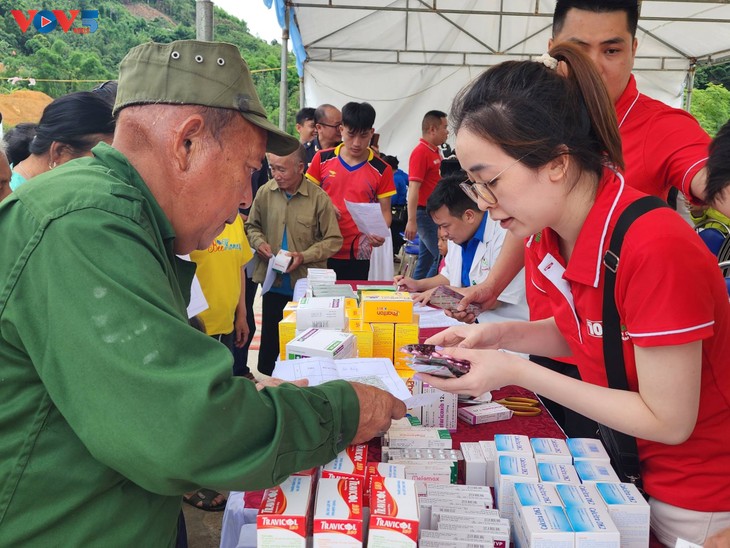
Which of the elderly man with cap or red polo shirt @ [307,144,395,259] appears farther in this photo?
red polo shirt @ [307,144,395,259]

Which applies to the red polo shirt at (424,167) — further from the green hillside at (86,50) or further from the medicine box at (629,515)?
the green hillside at (86,50)

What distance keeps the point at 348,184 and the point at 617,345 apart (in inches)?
151

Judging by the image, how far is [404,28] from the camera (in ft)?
33.3

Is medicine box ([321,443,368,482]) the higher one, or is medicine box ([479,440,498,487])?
medicine box ([321,443,368,482])

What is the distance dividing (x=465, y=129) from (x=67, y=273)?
973 millimetres

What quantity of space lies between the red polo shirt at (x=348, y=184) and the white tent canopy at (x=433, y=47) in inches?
185

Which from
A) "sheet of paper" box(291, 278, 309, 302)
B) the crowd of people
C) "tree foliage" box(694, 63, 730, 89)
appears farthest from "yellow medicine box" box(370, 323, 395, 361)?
"tree foliage" box(694, 63, 730, 89)

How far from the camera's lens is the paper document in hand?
178 centimetres

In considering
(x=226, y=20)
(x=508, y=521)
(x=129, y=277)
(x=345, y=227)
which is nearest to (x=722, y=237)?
(x=345, y=227)

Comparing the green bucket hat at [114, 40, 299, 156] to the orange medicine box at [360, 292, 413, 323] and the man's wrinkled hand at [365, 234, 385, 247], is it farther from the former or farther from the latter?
the man's wrinkled hand at [365, 234, 385, 247]

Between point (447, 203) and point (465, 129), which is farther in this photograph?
point (447, 203)

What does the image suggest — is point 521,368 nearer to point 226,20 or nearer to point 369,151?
point 369,151

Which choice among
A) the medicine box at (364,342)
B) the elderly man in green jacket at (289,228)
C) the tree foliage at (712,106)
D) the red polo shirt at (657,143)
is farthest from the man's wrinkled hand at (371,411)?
the tree foliage at (712,106)

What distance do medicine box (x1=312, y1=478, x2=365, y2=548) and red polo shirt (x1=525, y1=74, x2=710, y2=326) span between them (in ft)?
4.38
